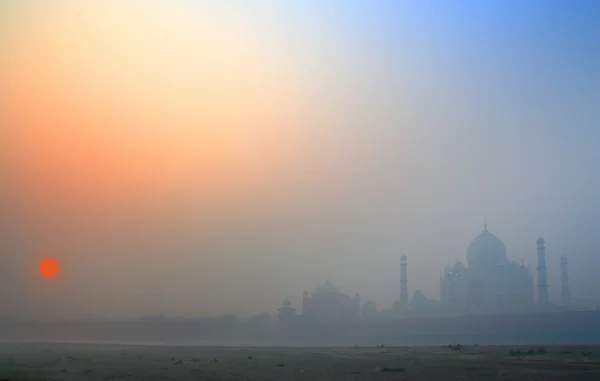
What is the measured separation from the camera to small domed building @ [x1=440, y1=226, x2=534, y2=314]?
90688 mm

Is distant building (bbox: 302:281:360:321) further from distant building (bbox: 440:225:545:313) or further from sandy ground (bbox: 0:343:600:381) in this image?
sandy ground (bbox: 0:343:600:381)

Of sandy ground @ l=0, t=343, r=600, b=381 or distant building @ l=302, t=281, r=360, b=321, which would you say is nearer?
sandy ground @ l=0, t=343, r=600, b=381

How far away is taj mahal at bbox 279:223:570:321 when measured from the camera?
90438 millimetres

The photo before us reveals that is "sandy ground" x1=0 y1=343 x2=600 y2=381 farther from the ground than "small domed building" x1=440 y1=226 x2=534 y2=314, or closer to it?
closer to it

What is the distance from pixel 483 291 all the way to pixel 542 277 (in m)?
7.86

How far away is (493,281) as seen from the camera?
91.2m

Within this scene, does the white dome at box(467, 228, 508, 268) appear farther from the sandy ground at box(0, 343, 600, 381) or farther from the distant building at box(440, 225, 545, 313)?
the sandy ground at box(0, 343, 600, 381)

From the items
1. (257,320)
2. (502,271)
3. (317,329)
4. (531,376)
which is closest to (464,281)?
(502,271)

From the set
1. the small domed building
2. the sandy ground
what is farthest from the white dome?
the sandy ground

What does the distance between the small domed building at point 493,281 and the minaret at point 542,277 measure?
1291 millimetres

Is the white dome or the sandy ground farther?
the white dome

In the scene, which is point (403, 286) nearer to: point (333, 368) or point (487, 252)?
point (487, 252)

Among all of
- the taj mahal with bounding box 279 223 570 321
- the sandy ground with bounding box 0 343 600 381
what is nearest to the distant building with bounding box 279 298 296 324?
the taj mahal with bounding box 279 223 570 321

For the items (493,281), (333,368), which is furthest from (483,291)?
(333,368)
